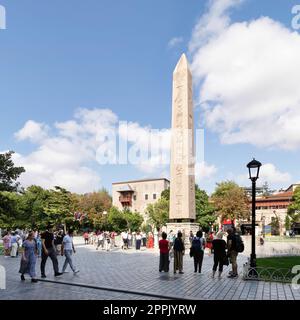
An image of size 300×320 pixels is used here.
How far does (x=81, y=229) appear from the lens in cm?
7025

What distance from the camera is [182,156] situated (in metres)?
24.1

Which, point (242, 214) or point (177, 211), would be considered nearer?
point (177, 211)

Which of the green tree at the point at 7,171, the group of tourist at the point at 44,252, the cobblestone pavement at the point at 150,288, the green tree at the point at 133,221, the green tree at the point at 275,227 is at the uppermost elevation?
the green tree at the point at 7,171

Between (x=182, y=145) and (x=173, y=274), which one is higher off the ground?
(x=182, y=145)

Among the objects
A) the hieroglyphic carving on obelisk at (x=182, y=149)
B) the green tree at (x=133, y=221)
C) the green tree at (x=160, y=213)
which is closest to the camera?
the hieroglyphic carving on obelisk at (x=182, y=149)

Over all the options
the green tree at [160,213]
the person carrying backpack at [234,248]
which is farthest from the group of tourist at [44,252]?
the green tree at [160,213]

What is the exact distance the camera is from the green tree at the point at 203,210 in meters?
59.4

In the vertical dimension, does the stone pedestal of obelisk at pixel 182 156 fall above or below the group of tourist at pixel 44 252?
above

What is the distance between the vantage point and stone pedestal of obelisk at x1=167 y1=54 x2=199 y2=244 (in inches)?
935

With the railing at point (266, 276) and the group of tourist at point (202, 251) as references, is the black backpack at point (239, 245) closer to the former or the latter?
the group of tourist at point (202, 251)
